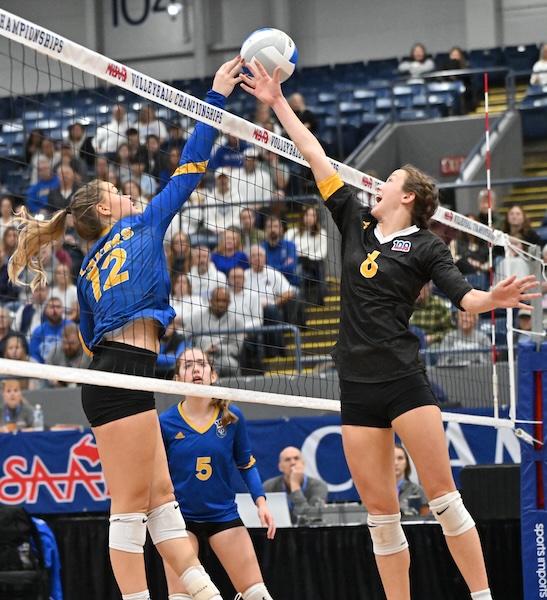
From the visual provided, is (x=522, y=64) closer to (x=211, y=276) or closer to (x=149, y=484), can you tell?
(x=211, y=276)

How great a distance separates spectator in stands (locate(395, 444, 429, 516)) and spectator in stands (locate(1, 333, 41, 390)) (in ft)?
13.4

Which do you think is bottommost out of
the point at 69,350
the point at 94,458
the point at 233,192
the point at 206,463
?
the point at 94,458

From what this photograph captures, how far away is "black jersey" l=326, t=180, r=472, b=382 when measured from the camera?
4.57 meters

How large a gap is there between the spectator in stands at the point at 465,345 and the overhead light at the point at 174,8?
11976mm

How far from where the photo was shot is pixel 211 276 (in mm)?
11008

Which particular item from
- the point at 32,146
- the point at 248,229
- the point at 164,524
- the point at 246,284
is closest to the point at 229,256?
the point at 248,229

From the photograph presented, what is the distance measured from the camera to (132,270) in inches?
180

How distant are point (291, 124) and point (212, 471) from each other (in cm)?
224

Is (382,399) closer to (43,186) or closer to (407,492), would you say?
(407,492)

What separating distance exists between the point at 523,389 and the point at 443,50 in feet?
43.7

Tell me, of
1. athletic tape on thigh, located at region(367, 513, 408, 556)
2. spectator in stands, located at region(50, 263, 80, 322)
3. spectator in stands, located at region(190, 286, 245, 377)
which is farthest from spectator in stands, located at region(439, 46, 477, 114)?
athletic tape on thigh, located at region(367, 513, 408, 556)

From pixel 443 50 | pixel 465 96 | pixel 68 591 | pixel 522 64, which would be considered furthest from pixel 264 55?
pixel 443 50

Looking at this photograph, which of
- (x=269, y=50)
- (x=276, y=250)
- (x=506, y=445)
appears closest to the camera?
(x=269, y=50)

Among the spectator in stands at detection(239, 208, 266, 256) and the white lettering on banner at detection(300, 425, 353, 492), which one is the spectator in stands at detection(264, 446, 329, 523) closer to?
the white lettering on banner at detection(300, 425, 353, 492)
